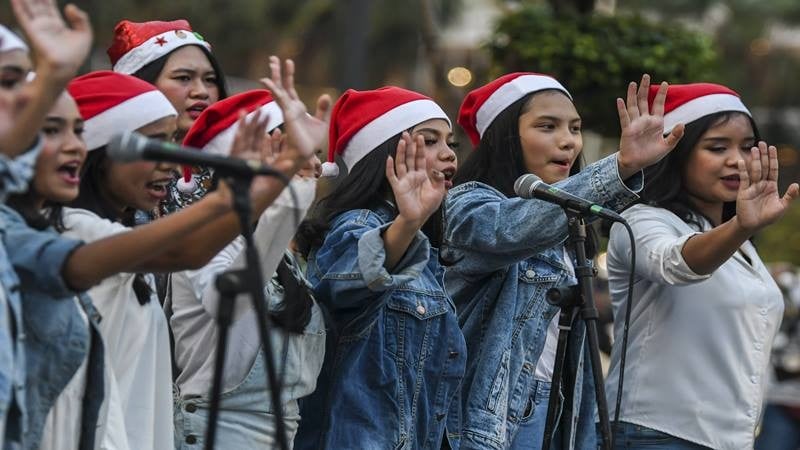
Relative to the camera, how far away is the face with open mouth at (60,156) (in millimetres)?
3590

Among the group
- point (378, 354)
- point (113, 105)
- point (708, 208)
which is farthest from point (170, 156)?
point (708, 208)

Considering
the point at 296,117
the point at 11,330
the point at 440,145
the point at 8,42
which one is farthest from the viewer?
the point at 440,145

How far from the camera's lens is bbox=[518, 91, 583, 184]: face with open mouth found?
528cm

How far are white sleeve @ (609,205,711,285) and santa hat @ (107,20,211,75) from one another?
1666 mm

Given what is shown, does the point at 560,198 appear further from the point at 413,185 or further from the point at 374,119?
Answer: the point at 374,119

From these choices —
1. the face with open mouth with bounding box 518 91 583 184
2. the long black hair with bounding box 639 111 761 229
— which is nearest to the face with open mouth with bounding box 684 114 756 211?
the long black hair with bounding box 639 111 761 229

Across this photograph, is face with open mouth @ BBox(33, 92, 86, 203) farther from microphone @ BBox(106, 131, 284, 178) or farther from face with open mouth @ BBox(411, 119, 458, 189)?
face with open mouth @ BBox(411, 119, 458, 189)

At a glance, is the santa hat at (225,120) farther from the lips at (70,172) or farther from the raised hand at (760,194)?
the raised hand at (760,194)

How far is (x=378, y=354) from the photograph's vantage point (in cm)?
466

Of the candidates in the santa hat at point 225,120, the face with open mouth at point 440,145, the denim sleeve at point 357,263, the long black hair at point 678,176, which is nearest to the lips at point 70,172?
the santa hat at point 225,120

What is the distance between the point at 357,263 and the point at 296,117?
2.75 ft

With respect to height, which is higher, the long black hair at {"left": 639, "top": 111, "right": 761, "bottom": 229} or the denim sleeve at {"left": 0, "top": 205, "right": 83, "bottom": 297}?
the long black hair at {"left": 639, "top": 111, "right": 761, "bottom": 229}

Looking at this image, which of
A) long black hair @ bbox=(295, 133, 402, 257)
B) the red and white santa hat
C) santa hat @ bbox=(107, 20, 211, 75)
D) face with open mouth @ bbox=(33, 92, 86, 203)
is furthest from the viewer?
santa hat @ bbox=(107, 20, 211, 75)

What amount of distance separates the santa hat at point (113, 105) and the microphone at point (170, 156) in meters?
0.95
